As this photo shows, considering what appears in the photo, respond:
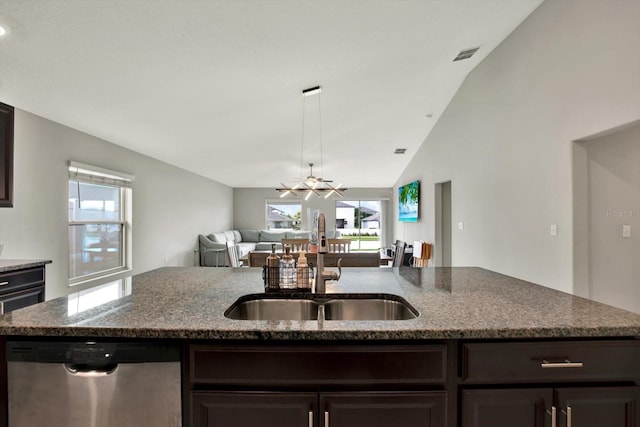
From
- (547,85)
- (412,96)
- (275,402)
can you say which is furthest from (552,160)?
(275,402)

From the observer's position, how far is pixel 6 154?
2600 mm

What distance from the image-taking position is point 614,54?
236cm

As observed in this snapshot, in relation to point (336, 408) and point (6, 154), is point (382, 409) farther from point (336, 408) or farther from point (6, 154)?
point (6, 154)

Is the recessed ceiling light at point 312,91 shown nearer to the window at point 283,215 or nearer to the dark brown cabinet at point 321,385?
the dark brown cabinet at point 321,385

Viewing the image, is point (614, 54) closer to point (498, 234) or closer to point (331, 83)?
point (498, 234)

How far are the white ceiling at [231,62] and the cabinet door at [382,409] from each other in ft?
7.92

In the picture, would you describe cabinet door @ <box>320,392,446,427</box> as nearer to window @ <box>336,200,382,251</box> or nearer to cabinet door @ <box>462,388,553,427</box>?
cabinet door @ <box>462,388,553,427</box>

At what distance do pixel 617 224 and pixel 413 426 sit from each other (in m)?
2.86

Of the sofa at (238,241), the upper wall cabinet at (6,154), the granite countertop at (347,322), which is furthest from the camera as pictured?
the sofa at (238,241)

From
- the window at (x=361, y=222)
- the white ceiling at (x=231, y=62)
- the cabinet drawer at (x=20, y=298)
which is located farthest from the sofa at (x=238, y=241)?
the cabinet drawer at (x=20, y=298)

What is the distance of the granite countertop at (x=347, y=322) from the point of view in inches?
42.5

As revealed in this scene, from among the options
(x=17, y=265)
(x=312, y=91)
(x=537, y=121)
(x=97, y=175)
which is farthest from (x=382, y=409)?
(x=97, y=175)

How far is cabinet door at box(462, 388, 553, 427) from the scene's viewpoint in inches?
43.6

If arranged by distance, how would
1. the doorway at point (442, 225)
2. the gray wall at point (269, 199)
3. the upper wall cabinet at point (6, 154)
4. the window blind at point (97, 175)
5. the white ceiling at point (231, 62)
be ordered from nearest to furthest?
the white ceiling at point (231, 62), the upper wall cabinet at point (6, 154), the window blind at point (97, 175), the doorway at point (442, 225), the gray wall at point (269, 199)
